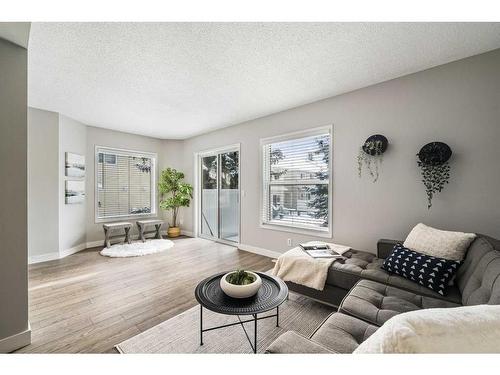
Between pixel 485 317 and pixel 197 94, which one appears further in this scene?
pixel 197 94

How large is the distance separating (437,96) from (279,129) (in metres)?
2.02

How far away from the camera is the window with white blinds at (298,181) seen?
126 inches

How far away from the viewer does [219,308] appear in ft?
4.45

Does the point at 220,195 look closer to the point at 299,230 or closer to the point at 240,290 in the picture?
the point at 299,230

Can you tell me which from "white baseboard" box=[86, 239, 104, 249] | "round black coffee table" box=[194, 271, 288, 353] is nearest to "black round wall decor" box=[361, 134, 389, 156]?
"round black coffee table" box=[194, 271, 288, 353]

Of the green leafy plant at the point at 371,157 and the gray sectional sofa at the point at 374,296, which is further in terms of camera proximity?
the green leafy plant at the point at 371,157

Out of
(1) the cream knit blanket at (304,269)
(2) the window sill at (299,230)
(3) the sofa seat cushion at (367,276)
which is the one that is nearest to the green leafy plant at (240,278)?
(1) the cream knit blanket at (304,269)

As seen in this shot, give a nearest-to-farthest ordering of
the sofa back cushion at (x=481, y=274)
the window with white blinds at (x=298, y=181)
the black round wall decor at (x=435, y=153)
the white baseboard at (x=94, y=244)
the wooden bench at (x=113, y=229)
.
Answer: the sofa back cushion at (x=481, y=274) < the black round wall decor at (x=435, y=153) < the window with white blinds at (x=298, y=181) < the wooden bench at (x=113, y=229) < the white baseboard at (x=94, y=244)

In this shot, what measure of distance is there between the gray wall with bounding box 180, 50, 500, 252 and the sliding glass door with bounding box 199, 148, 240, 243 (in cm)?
149

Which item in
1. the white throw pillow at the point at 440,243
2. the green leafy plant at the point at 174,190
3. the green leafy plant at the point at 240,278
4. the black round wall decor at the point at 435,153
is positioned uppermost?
the black round wall decor at the point at 435,153

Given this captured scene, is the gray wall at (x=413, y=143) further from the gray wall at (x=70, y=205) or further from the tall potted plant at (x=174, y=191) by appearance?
the gray wall at (x=70, y=205)

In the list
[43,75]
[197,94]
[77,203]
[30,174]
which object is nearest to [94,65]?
[43,75]

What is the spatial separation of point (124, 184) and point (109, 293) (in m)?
3.13
